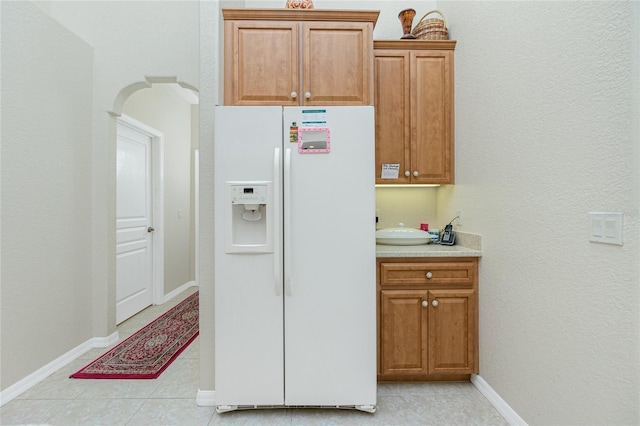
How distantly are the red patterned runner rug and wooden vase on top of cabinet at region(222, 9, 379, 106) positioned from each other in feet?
6.82

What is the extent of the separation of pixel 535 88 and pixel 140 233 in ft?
13.5

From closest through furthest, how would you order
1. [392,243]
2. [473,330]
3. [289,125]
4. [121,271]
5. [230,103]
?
[289,125], [230,103], [473,330], [392,243], [121,271]

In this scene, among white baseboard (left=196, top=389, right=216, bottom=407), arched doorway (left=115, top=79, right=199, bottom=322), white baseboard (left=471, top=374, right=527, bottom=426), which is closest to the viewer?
white baseboard (left=471, top=374, right=527, bottom=426)

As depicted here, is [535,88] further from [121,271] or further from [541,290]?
[121,271]

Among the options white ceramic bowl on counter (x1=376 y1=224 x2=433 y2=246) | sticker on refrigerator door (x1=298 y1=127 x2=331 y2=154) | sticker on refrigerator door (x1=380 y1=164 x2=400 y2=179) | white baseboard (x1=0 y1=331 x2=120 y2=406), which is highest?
sticker on refrigerator door (x1=298 y1=127 x2=331 y2=154)

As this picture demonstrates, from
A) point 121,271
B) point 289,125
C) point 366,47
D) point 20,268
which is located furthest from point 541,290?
point 121,271

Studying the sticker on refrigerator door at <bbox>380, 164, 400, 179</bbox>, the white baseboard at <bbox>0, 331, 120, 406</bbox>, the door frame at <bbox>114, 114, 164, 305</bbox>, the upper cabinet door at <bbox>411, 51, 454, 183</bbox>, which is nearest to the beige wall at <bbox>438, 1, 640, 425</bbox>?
the upper cabinet door at <bbox>411, 51, 454, 183</bbox>

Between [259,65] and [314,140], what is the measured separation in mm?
652

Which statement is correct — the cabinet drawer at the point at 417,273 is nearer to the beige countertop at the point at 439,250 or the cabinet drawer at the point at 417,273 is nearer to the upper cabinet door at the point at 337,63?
the beige countertop at the point at 439,250

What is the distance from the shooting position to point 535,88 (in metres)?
1.61

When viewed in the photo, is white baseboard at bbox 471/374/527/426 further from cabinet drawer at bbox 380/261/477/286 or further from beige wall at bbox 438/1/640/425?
cabinet drawer at bbox 380/261/477/286

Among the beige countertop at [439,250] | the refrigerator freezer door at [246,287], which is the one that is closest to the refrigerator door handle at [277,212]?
the refrigerator freezer door at [246,287]

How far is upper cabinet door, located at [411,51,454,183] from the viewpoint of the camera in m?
2.41

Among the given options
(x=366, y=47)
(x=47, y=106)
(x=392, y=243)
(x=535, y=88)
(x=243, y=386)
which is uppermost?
(x=366, y=47)
